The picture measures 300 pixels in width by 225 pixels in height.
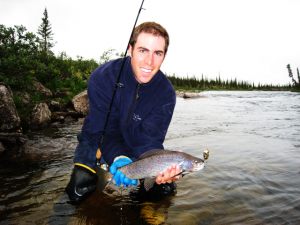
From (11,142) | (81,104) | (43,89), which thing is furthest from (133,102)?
(43,89)

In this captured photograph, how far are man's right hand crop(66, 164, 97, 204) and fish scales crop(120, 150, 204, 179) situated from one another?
926 millimetres

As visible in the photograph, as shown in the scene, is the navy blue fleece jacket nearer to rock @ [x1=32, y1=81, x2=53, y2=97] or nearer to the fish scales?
the fish scales

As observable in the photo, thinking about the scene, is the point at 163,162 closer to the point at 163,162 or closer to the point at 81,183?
the point at 163,162

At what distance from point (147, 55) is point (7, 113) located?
726 cm

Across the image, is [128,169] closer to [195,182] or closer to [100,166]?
[100,166]

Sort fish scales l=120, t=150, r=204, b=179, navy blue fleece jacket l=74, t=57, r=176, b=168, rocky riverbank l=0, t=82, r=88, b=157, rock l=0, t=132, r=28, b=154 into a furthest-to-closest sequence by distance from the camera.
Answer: rocky riverbank l=0, t=82, r=88, b=157, rock l=0, t=132, r=28, b=154, navy blue fleece jacket l=74, t=57, r=176, b=168, fish scales l=120, t=150, r=204, b=179

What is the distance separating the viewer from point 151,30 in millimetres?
4535

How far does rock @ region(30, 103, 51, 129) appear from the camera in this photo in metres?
11.9

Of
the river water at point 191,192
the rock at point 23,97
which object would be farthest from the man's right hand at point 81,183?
the rock at point 23,97

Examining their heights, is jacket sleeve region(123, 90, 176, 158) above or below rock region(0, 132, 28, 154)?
above

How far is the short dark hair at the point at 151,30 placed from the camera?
453 cm

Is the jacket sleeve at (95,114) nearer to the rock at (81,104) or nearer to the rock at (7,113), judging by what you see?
the rock at (7,113)

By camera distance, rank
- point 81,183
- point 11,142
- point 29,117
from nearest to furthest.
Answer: point 81,183 → point 11,142 → point 29,117

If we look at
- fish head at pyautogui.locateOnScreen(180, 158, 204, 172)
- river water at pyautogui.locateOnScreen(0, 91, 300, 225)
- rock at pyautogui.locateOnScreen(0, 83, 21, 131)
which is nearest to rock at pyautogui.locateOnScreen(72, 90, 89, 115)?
rock at pyautogui.locateOnScreen(0, 83, 21, 131)
